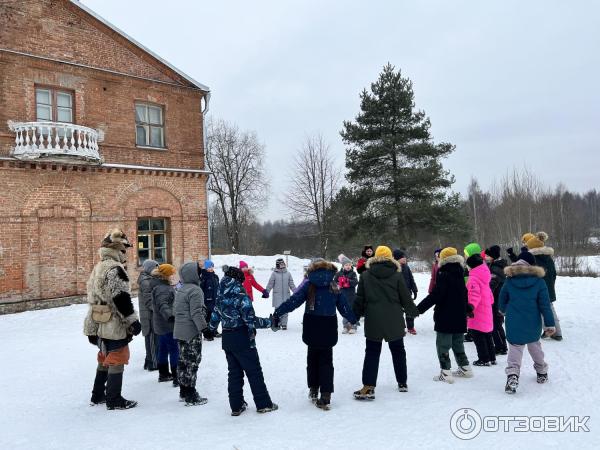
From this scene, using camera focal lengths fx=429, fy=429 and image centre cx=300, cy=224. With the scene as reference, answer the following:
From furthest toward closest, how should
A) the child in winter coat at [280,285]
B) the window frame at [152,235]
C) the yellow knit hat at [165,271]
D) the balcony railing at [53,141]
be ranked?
the window frame at [152,235]
the balcony railing at [53,141]
the child in winter coat at [280,285]
the yellow knit hat at [165,271]

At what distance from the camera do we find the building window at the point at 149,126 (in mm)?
15398

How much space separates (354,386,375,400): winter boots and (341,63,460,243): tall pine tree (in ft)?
68.9

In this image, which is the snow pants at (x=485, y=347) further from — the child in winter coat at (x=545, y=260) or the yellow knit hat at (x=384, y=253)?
the yellow knit hat at (x=384, y=253)

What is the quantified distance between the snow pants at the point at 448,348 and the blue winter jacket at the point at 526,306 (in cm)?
67

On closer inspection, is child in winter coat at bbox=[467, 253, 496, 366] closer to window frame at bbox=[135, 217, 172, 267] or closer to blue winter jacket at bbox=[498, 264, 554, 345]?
blue winter jacket at bbox=[498, 264, 554, 345]

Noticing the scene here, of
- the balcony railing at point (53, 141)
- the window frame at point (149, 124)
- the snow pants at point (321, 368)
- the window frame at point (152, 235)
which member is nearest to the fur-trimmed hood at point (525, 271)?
the snow pants at point (321, 368)

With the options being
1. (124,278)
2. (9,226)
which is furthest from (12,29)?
(124,278)

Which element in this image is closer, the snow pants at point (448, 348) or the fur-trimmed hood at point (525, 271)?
the fur-trimmed hood at point (525, 271)

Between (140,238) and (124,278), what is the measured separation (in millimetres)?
10798

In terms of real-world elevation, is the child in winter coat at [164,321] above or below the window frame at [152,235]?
below

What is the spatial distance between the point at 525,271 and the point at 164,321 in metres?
4.75

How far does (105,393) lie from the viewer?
17.7 feet

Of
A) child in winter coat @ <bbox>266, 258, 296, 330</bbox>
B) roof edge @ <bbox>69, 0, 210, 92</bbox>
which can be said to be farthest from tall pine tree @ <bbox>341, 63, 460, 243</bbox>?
child in winter coat @ <bbox>266, 258, 296, 330</bbox>

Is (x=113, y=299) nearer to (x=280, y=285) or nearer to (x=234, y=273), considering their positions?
(x=234, y=273)
